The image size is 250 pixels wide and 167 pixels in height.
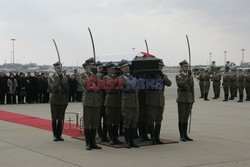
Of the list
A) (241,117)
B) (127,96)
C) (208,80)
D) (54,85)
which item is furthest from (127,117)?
(208,80)

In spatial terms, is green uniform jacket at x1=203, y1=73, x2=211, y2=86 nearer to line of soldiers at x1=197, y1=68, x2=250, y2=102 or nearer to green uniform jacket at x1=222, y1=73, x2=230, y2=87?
line of soldiers at x1=197, y1=68, x2=250, y2=102

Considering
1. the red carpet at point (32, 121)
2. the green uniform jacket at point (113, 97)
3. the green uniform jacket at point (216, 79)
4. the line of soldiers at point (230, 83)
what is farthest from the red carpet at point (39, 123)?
the green uniform jacket at point (216, 79)

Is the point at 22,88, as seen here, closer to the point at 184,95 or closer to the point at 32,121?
the point at 32,121

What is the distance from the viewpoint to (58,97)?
9867mm

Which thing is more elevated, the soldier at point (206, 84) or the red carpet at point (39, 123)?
the soldier at point (206, 84)

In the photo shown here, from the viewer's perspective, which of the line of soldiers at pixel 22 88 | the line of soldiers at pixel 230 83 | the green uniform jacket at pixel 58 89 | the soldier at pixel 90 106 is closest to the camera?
the soldier at pixel 90 106

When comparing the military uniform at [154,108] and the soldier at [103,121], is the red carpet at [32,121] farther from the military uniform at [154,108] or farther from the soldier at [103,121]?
the military uniform at [154,108]

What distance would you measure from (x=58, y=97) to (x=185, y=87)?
299 centimetres

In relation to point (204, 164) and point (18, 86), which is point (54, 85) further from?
point (18, 86)

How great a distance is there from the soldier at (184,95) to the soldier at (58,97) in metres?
2.71

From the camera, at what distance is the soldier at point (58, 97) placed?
9805 millimetres

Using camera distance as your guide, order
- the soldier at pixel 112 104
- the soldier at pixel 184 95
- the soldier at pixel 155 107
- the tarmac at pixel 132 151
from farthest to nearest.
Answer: the soldier at pixel 184 95
the soldier at pixel 155 107
the soldier at pixel 112 104
the tarmac at pixel 132 151

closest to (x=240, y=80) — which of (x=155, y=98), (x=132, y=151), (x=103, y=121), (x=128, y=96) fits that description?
(x=155, y=98)

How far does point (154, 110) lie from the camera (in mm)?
9469
